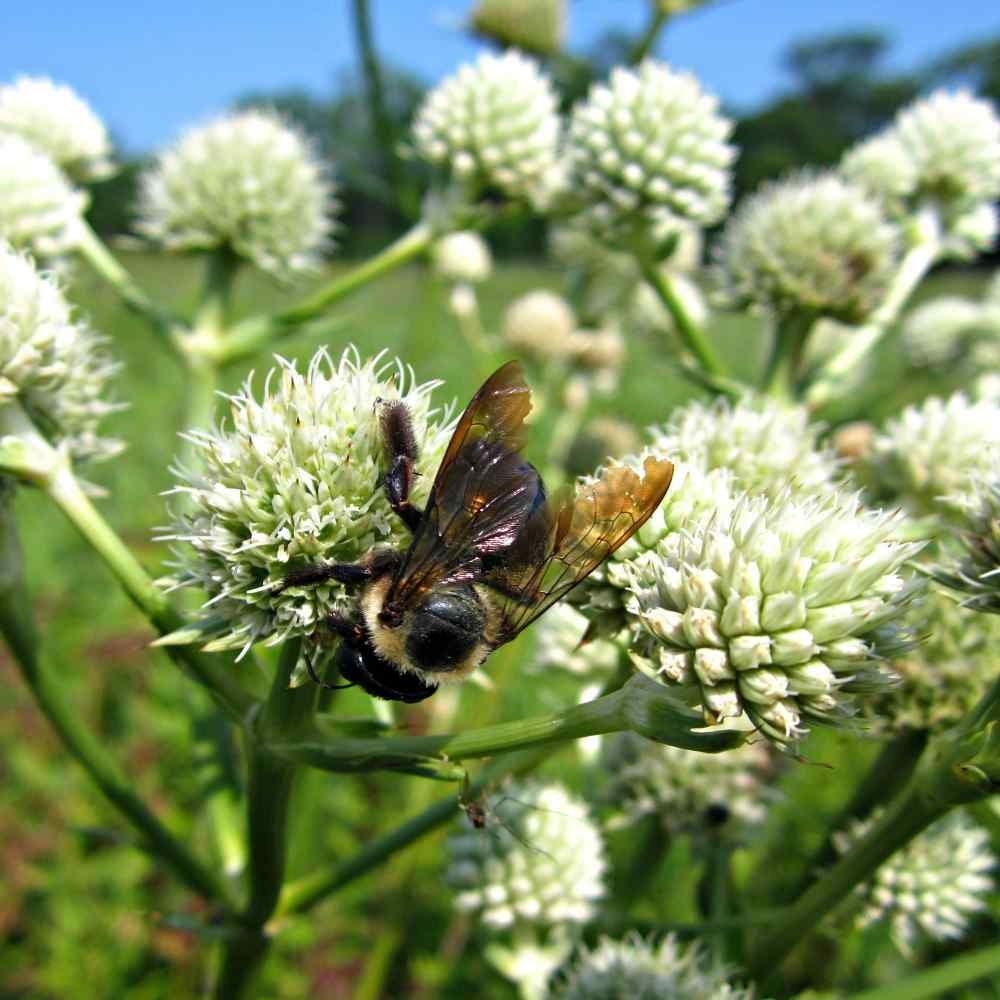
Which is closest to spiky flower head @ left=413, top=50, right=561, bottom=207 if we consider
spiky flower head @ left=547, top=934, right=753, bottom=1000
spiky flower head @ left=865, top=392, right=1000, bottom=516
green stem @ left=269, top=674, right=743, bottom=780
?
spiky flower head @ left=865, top=392, right=1000, bottom=516

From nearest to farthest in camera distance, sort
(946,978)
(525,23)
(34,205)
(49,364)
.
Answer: (946,978) < (49,364) < (34,205) < (525,23)

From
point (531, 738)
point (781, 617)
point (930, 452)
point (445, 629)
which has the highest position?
point (930, 452)

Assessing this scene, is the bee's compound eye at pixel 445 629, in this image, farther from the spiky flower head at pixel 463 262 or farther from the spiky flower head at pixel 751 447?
the spiky flower head at pixel 463 262

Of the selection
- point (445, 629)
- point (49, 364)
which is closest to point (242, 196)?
point (49, 364)

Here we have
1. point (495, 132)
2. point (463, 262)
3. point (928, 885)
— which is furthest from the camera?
point (463, 262)

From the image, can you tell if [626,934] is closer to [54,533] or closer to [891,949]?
[891,949]

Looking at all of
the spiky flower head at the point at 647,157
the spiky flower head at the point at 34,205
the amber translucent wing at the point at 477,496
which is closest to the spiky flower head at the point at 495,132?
the spiky flower head at the point at 647,157

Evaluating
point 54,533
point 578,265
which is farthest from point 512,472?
point 54,533

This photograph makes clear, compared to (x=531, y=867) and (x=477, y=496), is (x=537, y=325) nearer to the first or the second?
(x=531, y=867)
